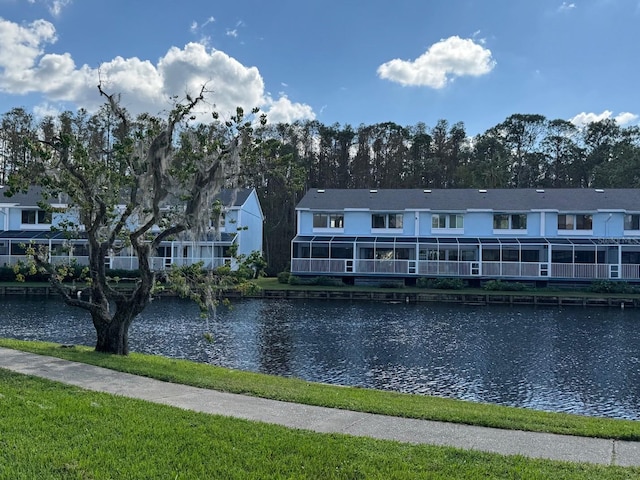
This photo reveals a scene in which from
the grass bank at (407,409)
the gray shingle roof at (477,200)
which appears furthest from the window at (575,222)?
the grass bank at (407,409)

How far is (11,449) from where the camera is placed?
535 cm

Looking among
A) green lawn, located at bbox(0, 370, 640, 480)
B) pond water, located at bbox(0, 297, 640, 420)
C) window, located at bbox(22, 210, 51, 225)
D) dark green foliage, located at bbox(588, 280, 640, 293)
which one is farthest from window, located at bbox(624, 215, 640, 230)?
window, located at bbox(22, 210, 51, 225)

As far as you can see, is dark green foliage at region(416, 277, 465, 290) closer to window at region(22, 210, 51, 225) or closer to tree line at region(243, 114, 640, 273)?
tree line at region(243, 114, 640, 273)

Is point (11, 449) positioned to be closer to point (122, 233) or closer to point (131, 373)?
point (131, 373)

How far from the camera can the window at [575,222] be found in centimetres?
4153

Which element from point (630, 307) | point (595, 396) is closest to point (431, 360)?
point (595, 396)

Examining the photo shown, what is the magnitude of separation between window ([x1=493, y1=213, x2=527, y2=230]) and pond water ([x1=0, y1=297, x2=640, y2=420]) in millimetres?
10885

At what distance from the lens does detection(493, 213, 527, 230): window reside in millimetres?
42531

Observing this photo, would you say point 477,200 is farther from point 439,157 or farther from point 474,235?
point 439,157

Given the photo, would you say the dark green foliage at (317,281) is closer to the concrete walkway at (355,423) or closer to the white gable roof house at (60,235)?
the white gable roof house at (60,235)

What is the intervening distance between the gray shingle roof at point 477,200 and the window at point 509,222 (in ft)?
2.18

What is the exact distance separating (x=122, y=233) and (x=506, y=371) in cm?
1127

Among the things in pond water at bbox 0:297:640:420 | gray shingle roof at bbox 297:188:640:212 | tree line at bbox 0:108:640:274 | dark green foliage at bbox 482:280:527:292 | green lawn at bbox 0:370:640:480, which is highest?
tree line at bbox 0:108:640:274

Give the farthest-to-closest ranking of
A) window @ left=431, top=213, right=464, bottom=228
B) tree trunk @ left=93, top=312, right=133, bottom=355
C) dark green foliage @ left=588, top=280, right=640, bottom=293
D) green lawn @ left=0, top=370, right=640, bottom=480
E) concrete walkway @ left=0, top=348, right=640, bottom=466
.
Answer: window @ left=431, top=213, right=464, bottom=228
dark green foliage @ left=588, top=280, right=640, bottom=293
tree trunk @ left=93, top=312, right=133, bottom=355
concrete walkway @ left=0, top=348, right=640, bottom=466
green lawn @ left=0, top=370, right=640, bottom=480
